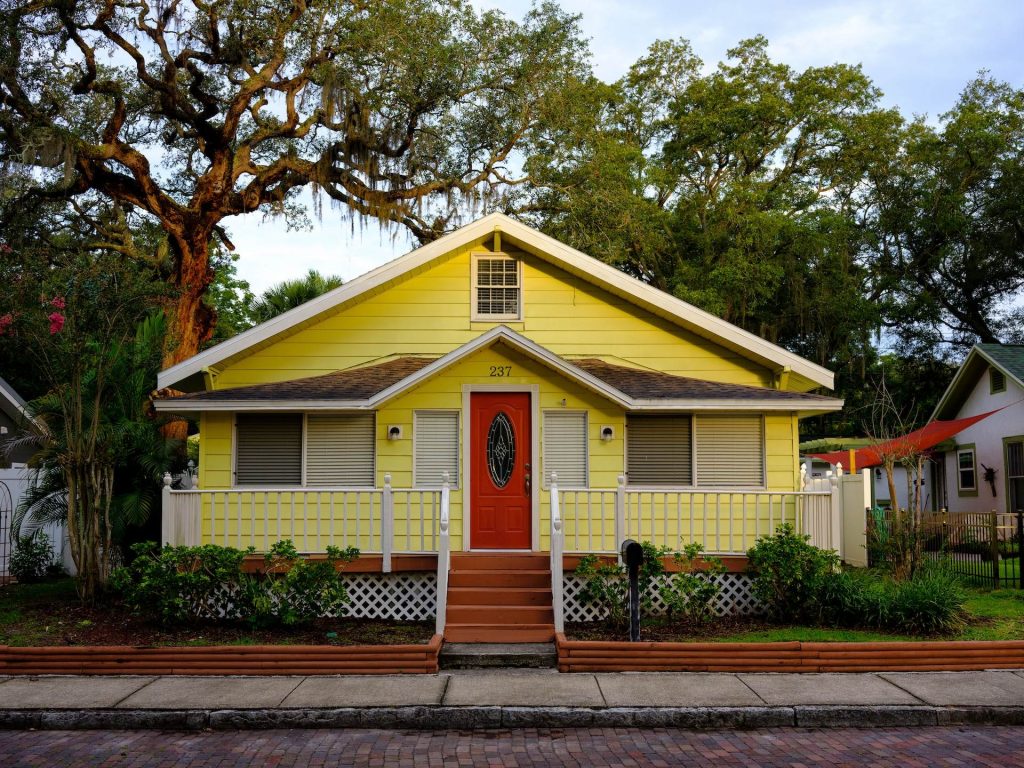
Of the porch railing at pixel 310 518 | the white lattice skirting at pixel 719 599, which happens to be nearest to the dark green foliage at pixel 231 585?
the porch railing at pixel 310 518

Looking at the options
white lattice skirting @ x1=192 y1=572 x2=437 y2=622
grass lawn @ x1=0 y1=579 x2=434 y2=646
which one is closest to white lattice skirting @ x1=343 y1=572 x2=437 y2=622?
white lattice skirting @ x1=192 y1=572 x2=437 y2=622

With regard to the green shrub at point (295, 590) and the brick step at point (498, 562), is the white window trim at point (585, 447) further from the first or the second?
the green shrub at point (295, 590)

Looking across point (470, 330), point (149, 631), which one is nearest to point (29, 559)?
point (149, 631)

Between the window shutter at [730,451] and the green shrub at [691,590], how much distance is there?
6.07 feet

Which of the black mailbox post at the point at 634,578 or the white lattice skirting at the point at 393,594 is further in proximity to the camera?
the white lattice skirting at the point at 393,594

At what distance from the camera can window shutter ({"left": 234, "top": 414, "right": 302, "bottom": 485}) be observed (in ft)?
45.8

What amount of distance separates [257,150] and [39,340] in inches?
560

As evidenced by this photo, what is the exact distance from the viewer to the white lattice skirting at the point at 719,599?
1259 centimetres

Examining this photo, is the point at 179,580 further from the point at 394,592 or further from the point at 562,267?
the point at 562,267

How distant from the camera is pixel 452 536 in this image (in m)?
13.5

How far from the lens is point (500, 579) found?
12477 millimetres

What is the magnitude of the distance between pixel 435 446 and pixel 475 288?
107 inches

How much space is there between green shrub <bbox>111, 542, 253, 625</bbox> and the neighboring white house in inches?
762

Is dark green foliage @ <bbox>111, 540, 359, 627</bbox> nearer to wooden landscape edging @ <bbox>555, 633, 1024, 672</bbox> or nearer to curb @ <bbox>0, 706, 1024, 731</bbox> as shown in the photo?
curb @ <bbox>0, 706, 1024, 731</bbox>
